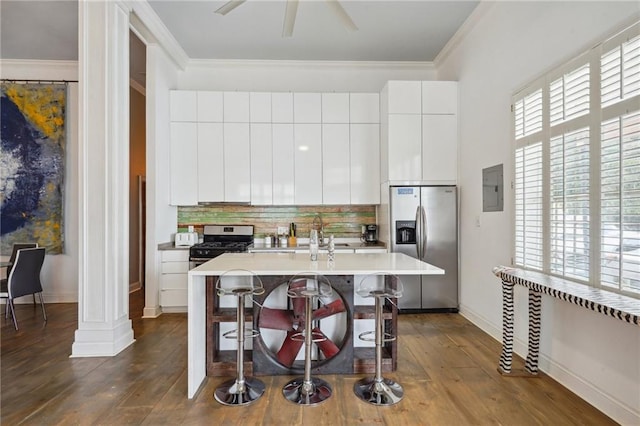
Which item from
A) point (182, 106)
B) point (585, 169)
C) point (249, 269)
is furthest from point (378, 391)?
point (182, 106)

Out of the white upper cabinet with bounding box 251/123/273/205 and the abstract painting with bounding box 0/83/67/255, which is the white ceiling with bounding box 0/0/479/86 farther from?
the white upper cabinet with bounding box 251/123/273/205

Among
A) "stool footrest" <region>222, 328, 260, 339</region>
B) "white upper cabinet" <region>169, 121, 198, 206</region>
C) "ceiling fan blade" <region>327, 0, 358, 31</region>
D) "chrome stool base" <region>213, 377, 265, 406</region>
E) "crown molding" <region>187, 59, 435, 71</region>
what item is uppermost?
"crown molding" <region>187, 59, 435, 71</region>

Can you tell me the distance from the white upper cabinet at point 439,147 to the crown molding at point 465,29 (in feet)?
2.97

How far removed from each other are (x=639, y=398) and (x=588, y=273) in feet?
2.33

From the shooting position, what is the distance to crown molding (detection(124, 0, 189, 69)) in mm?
3449

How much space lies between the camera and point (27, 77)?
4.74 m

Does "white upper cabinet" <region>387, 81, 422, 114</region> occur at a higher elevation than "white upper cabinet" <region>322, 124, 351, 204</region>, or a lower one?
higher

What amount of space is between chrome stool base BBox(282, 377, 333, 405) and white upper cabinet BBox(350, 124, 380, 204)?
264 centimetres

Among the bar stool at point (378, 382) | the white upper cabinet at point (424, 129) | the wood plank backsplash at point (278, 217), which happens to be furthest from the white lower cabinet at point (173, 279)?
the white upper cabinet at point (424, 129)

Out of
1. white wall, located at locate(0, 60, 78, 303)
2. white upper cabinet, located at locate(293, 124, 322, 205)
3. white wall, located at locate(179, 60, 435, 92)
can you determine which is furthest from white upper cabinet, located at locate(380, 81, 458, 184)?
white wall, located at locate(0, 60, 78, 303)

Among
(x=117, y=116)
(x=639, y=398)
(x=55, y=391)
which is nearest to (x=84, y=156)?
(x=117, y=116)

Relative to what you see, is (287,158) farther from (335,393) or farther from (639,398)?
(639,398)

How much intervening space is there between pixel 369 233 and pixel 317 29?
8.77 ft

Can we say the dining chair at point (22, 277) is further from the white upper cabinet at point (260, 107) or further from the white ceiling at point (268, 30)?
the white upper cabinet at point (260, 107)
